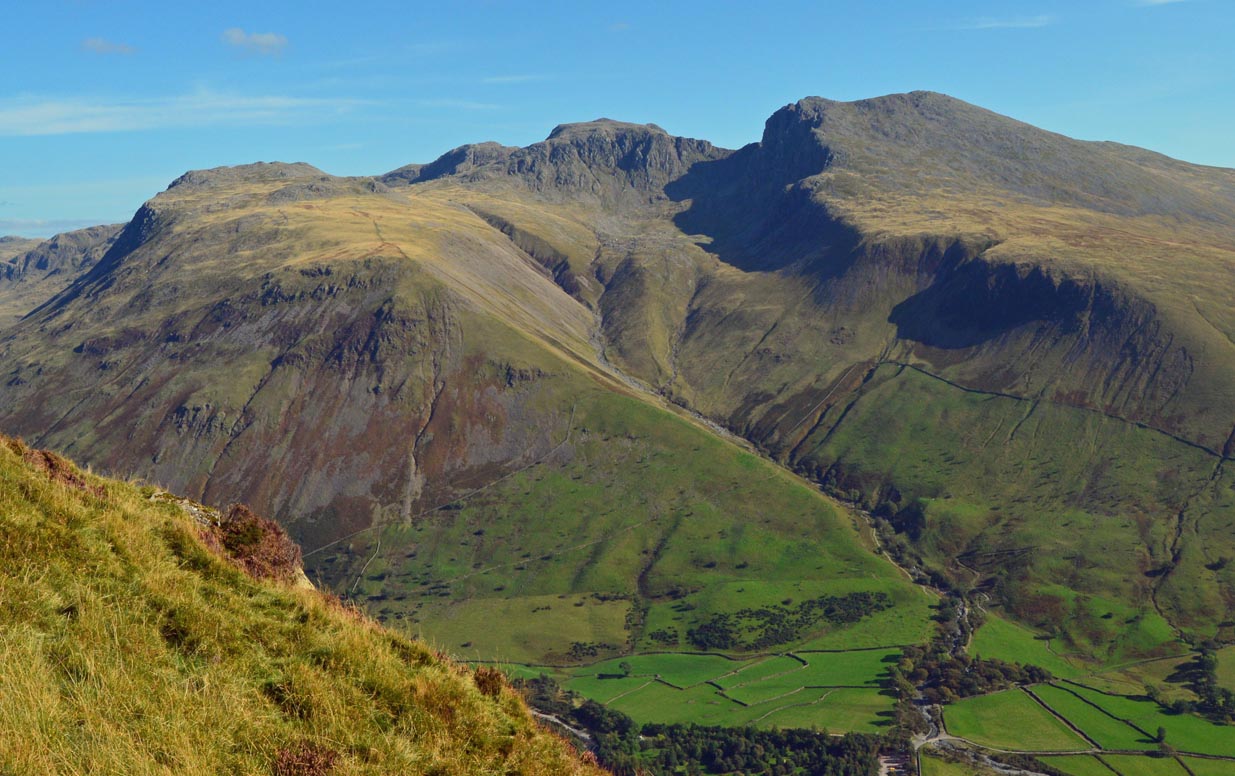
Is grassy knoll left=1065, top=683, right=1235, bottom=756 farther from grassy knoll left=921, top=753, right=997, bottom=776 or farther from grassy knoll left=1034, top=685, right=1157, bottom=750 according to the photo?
grassy knoll left=921, top=753, right=997, bottom=776

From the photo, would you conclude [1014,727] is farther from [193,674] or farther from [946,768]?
[193,674]

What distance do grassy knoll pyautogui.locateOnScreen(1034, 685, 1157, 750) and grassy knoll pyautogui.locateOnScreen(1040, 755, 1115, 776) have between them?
7012 mm

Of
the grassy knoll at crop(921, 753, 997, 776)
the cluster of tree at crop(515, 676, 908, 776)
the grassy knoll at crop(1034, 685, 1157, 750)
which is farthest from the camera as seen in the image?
the grassy knoll at crop(1034, 685, 1157, 750)

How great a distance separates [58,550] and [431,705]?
8642 mm

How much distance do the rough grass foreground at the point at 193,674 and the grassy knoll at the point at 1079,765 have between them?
197 meters

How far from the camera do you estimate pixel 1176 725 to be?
604 ft

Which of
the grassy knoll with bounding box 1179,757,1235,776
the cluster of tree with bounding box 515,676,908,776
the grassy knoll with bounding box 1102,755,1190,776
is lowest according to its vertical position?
the cluster of tree with bounding box 515,676,908,776

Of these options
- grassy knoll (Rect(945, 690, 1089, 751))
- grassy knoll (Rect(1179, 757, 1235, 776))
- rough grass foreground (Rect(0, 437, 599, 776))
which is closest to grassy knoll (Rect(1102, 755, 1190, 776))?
grassy knoll (Rect(1179, 757, 1235, 776))

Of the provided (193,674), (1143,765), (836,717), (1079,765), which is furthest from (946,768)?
(193,674)

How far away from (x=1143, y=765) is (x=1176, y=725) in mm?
21692

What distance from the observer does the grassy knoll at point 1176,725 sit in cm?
17550

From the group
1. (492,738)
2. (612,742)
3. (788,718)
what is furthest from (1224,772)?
(492,738)

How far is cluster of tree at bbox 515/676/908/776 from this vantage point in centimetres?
17012

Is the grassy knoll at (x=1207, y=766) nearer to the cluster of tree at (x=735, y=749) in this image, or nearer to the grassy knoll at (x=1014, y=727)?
the grassy knoll at (x=1014, y=727)
